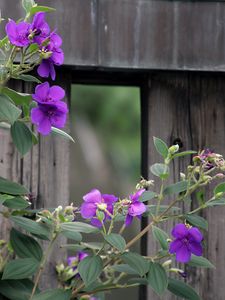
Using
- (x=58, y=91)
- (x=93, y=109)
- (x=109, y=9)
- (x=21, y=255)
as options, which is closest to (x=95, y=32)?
(x=109, y=9)

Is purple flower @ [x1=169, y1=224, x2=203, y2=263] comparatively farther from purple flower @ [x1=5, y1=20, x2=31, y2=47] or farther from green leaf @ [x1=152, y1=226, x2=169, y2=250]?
purple flower @ [x1=5, y1=20, x2=31, y2=47]

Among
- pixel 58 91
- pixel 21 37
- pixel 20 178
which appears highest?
pixel 21 37

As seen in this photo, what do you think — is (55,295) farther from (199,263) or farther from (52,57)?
(52,57)

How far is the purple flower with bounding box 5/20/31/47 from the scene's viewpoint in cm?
165

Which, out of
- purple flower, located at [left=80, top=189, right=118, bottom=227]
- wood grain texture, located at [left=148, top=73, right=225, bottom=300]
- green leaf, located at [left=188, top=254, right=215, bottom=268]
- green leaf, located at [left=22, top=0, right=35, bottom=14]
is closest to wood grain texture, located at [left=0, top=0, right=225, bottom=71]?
wood grain texture, located at [left=148, top=73, right=225, bottom=300]

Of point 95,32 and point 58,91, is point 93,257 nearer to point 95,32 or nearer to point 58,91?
point 58,91

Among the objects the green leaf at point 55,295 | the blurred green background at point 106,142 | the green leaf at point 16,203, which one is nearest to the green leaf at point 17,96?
the green leaf at point 16,203

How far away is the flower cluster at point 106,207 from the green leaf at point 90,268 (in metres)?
0.09

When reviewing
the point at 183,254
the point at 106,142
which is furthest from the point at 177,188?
the point at 106,142

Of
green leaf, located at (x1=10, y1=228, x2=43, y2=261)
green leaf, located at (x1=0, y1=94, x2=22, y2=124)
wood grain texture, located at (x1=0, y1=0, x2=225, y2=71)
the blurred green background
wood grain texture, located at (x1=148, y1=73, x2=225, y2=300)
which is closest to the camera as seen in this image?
green leaf, located at (x1=0, y1=94, x2=22, y2=124)

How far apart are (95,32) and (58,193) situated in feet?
1.58

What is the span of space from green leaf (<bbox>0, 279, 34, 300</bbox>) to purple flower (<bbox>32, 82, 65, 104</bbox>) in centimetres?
47

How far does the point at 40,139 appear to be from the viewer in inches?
88.0

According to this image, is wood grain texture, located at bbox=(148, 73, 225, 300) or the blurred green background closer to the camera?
wood grain texture, located at bbox=(148, 73, 225, 300)
